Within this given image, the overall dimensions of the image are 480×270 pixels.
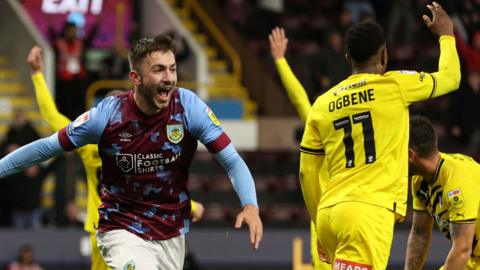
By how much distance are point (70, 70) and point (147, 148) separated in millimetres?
10102

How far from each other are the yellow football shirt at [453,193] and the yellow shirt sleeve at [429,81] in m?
0.47

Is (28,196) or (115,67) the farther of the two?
(115,67)

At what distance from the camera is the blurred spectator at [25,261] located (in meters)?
14.1

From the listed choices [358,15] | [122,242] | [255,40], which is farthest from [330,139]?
[255,40]

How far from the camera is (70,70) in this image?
17281 mm

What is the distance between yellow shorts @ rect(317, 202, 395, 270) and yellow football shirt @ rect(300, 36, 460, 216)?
54 mm

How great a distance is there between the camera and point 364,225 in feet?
23.6

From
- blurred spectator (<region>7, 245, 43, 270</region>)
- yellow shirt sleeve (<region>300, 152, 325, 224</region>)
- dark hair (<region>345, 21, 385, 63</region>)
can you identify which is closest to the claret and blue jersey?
yellow shirt sleeve (<region>300, 152, 325, 224</region>)

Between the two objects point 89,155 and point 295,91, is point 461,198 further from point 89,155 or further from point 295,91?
point 89,155

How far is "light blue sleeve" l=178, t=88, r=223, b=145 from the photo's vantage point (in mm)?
7320

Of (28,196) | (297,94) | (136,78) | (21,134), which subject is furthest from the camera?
(21,134)

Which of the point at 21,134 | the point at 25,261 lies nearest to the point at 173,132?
the point at 25,261

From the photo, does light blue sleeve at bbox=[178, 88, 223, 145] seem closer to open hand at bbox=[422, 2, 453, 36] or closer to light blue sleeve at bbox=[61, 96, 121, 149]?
light blue sleeve at bbox=[61, 96, 121, 149]

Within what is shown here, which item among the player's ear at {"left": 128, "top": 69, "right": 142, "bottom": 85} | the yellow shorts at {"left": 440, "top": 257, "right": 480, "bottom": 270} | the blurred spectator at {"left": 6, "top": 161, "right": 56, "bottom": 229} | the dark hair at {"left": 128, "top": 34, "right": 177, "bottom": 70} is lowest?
the blurred spectator at {"left": 6, "top": 161, "right": 56, "bottom": 229}
